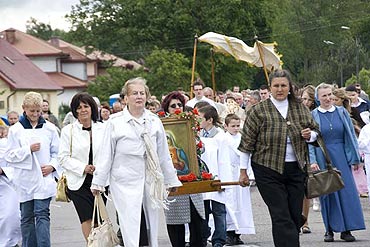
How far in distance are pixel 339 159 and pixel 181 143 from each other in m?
2.64

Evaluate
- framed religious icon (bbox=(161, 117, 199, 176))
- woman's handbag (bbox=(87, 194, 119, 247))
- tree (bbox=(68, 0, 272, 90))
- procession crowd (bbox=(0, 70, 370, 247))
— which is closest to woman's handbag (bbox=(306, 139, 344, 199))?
procession crowd (bbox=(0, 70, 370, 247))

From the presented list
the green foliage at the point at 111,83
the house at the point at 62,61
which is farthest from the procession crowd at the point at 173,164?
the house at the point at 62,61

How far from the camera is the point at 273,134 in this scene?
1001cm

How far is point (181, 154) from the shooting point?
11047 mm

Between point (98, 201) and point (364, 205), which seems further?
point (364, 205)

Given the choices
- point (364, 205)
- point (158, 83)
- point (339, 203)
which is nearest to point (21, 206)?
point (339, 203)

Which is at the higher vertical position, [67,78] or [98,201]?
[67,78]

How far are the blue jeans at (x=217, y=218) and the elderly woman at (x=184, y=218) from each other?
25.7 inches

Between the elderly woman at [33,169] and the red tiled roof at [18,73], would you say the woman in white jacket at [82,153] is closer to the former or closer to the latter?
the elderly woman at [33,169]

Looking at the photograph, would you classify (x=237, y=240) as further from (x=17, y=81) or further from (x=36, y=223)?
(x=17, y=81)

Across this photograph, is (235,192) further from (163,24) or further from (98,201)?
(163,24)

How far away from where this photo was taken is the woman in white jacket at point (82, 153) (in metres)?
10.7

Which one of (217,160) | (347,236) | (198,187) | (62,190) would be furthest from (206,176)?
(347,236)

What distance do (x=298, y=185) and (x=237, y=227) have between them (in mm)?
2880
